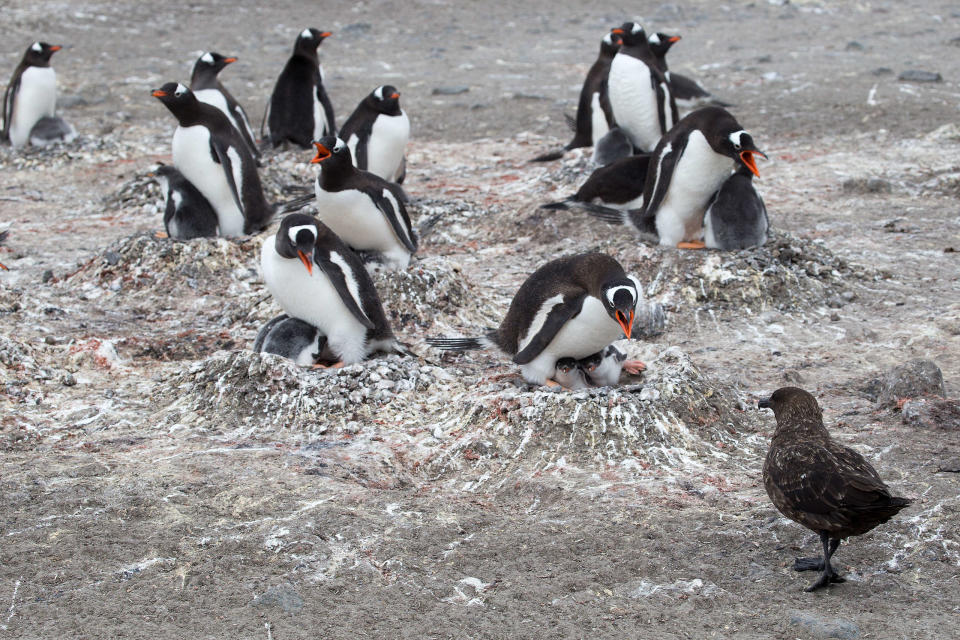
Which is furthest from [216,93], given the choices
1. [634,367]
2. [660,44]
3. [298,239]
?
[634,367]

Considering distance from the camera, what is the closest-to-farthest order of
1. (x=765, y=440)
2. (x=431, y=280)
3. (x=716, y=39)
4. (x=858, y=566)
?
(x=858, y=566) < (x=765, y=440) < (x=431, y=280) < (x=716, y=39)

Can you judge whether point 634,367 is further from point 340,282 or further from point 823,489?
point 823,489

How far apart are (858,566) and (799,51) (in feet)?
40.3

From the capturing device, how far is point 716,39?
50.6 ft

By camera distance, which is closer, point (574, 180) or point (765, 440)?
point (765, 440)

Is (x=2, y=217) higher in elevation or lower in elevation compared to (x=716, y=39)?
lower

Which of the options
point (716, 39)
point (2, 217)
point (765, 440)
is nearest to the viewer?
point (765, 440)

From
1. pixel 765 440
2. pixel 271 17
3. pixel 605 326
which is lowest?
pixel 765 440

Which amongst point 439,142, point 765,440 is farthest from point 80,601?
point 439,142

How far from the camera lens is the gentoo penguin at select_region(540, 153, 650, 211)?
7.30 meters

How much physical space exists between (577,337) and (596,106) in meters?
4.99

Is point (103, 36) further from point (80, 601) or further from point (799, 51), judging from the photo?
point (80, 601)

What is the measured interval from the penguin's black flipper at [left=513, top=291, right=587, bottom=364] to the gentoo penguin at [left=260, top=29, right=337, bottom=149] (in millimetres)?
5640

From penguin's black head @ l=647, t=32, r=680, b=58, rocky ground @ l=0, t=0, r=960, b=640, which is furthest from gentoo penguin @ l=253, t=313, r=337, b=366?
penguin's black head @ l=647, t=32, r=680, b=58
